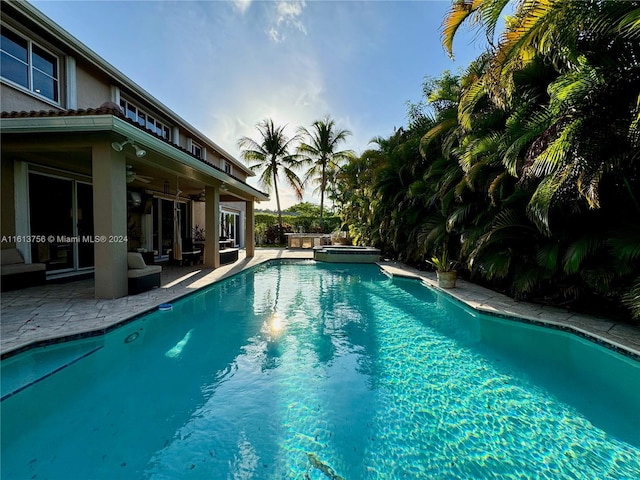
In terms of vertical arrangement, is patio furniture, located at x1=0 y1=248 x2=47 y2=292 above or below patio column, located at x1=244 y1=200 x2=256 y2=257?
below

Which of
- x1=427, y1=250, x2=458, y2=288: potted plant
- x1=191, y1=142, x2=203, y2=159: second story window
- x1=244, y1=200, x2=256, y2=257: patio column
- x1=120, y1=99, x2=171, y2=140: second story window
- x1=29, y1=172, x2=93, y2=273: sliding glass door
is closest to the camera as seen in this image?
x1=29, y1=172, x2=93, y2=273: sliding glass door

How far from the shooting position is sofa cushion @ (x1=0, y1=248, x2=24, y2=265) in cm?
781

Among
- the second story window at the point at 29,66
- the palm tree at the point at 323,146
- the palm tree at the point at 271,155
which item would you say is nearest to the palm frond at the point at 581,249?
the second story window at the point at 29,66

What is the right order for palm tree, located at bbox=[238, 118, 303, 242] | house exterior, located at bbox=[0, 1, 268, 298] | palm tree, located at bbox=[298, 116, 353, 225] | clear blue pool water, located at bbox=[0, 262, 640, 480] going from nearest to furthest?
clear blue pool water, located at bbox=[0, 262, 640, 480] < house exterior, located at bbox=[0, 1, 268, 298] < palm tree, located at bbox=[238, 118, 303, 242] < palm tree, located at bbox=[298, 116, 353, 225]

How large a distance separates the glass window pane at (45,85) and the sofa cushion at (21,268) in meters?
4.96

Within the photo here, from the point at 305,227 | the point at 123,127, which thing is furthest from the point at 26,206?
the point at 305,227

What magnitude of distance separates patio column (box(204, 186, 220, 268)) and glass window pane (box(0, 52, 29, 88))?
5.83 m

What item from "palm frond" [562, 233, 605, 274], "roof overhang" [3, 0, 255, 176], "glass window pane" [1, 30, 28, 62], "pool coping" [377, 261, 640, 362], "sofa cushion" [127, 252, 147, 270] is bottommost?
"pool coping" [377, 261, 640, 362]

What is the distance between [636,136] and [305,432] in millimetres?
6147

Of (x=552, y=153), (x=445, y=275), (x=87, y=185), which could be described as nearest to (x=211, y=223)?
(x=87, y=185)

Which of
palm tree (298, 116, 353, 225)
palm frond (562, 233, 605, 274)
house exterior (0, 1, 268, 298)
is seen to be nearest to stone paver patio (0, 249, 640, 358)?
house exterior (0, 1, 268, 298)

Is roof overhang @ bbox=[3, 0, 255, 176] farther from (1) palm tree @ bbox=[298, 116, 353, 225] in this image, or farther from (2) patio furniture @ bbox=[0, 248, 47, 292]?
(1) palm tree @ bbox=[298, 116, 353, 225]

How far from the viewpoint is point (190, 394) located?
3.83m

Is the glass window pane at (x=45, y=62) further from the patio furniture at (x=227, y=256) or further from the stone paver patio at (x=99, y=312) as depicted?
the patio furniture at (x=227, y=256)
